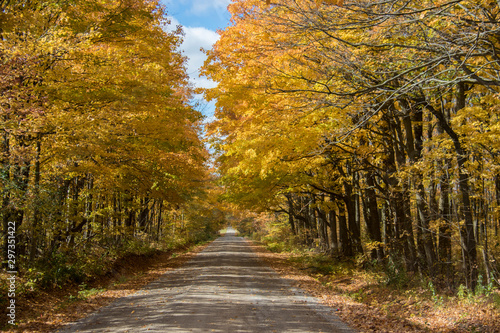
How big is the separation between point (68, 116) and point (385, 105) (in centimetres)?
776

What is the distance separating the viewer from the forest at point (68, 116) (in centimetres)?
763

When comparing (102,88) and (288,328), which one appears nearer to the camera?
(288,328)

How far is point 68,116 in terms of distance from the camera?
325 inches

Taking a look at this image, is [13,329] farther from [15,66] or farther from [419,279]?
[419,279]

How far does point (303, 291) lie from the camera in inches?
420

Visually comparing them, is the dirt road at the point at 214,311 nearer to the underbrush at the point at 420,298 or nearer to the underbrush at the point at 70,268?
the underbrush at the point at 420,298

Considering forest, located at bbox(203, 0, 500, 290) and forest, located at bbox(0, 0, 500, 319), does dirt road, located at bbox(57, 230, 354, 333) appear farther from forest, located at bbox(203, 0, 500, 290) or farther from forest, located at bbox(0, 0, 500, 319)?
forest, located at bbox(203, 0, 500, 290)

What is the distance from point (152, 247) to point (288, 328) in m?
16.4

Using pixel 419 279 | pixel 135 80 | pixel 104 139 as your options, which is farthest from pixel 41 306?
pixel 419 279

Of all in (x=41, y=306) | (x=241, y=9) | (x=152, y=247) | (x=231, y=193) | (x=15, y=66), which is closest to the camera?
(x=15, y=66)

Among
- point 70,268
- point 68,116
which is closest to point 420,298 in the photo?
point 68,116

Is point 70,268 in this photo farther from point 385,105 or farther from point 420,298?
point 385,105

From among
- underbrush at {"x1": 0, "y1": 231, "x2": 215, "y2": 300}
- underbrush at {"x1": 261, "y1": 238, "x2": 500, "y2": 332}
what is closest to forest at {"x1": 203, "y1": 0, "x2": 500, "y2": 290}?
underbrush at {"x1": 261, "y1": 238, "x2": 500, "y2": 332}

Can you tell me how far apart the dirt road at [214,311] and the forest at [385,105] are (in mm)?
3356
